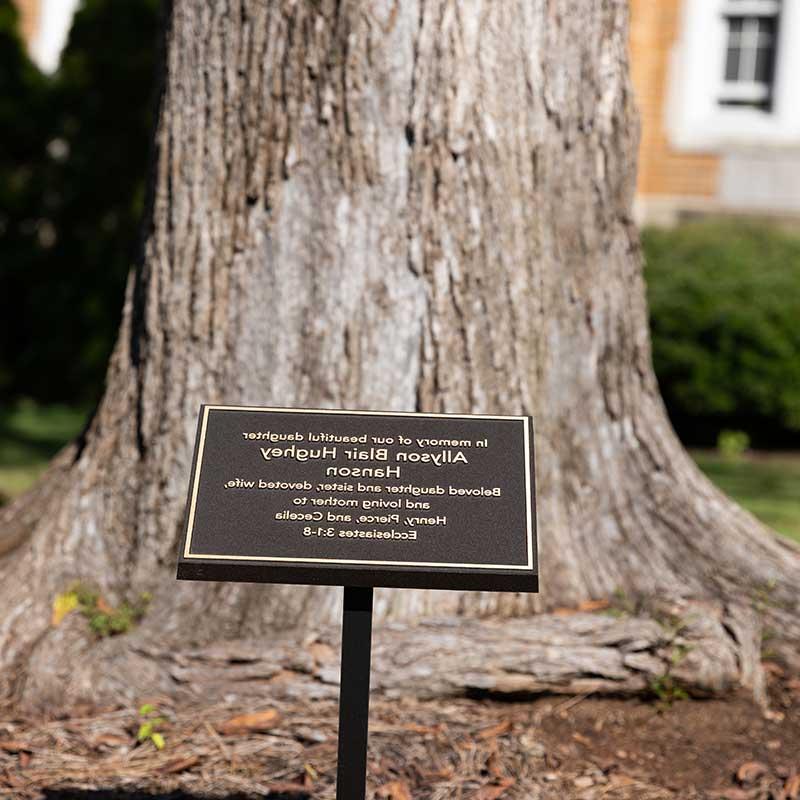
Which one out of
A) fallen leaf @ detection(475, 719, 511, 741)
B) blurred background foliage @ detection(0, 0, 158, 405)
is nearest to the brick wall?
blurred background foliage @ detection(0, 0, 158, 405)

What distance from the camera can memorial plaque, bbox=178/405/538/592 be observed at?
282cm

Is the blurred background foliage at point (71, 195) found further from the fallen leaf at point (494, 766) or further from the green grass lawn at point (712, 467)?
the fallen leaf at point (494, 766)

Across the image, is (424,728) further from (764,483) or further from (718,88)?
(718,88)

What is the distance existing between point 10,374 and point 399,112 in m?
7.18

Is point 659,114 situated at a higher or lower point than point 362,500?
higher

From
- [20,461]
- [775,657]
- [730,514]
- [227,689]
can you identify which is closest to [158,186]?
[227,689]

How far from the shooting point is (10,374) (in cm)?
1020

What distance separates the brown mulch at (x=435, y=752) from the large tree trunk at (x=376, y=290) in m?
0.29

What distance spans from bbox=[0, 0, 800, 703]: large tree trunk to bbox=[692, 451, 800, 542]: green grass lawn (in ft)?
10.3

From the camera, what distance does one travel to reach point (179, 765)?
3.60 metres

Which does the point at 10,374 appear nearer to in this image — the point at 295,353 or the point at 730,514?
the point at 295,353

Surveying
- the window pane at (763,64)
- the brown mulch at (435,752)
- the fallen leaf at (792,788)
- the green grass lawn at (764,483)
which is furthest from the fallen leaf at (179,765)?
the window pane at (763,64)

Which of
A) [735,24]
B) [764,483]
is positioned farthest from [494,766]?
[735,24]

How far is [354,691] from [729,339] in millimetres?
7651
